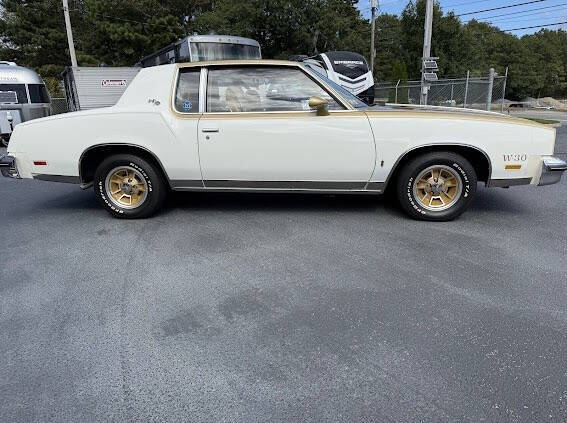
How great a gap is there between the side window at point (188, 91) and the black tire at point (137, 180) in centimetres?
75

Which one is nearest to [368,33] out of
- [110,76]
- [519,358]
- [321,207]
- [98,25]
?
[98,25]

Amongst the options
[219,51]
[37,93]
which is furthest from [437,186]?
[37,93]

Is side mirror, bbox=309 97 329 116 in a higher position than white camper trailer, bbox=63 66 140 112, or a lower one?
lower

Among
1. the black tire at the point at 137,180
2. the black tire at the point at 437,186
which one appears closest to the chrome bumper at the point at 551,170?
the black tire at the point at 437,186

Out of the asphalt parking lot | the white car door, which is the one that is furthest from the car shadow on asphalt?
the white car door

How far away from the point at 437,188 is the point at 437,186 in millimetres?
21

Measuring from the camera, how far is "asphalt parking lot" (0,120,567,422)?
2148 millimetres

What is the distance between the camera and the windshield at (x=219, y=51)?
529 inches

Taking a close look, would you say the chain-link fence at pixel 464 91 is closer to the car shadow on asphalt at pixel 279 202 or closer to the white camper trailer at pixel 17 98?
the car shadow on asphalt at pixel 279 202

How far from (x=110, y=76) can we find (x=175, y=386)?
16413 mm

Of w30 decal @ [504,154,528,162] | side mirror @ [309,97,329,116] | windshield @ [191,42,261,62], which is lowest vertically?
w30 decal @ [504,154,528,162]

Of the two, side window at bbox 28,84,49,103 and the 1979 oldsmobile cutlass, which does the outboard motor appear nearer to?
side window at bbox 28,84,49,103

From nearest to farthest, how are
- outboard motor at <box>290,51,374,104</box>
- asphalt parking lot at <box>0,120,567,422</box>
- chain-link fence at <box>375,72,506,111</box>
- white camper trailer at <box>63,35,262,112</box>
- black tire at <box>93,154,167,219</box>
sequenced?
asphalt parking lot at <box>0,120,567,422</box> < black tire at <box>93,154,167,219</box> < outboard motor at <box>290,51,374,104</box> < white camper trailer at <box>63,35,262,112</box> < chain-link fence at <box>375,72,506,111</box>

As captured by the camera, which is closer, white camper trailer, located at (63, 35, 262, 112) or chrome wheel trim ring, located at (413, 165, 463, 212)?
chrome wheel trim ring, located at (413, 165, 463, 212)
